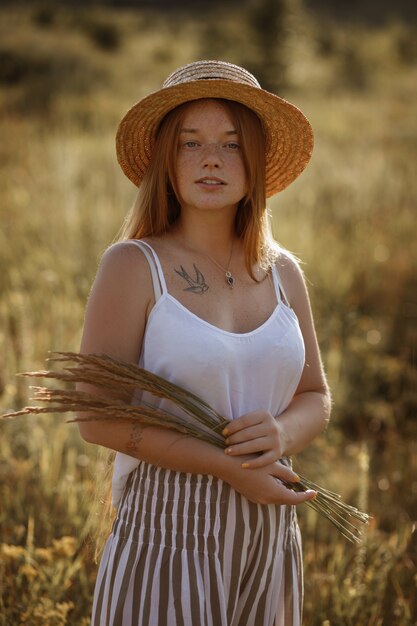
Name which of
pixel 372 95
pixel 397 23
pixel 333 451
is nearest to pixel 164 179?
pixel 333 451

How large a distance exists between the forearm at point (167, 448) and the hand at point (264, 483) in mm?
25

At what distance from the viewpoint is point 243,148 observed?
76.0 inches

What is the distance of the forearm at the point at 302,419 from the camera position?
1.87 m

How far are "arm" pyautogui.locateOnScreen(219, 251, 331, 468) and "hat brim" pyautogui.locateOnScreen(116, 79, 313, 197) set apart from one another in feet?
0.97

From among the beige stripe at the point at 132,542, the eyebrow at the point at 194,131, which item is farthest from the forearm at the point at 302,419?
the eyebrow at the point at 194,131

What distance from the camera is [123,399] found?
5.95 feet

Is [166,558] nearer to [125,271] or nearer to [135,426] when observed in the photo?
[135,426]

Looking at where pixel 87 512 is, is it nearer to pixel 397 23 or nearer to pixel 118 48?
pixel 118 48

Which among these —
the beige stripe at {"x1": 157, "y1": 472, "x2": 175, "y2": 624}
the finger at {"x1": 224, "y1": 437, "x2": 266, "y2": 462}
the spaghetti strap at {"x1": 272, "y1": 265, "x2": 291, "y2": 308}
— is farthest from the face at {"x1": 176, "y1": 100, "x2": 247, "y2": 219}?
the beige stripe at {"x1": 157, "y1": 472, "x2": 175, "y2": 624}

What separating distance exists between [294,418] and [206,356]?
34 centimetres

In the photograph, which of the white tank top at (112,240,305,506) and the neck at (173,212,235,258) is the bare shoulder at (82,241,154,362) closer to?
the white tank top at (112,240,305,506)

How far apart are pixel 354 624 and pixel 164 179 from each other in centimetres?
166

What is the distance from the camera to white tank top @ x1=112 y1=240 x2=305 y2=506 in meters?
1.73

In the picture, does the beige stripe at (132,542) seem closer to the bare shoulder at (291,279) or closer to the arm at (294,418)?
the arm at (294,418)
